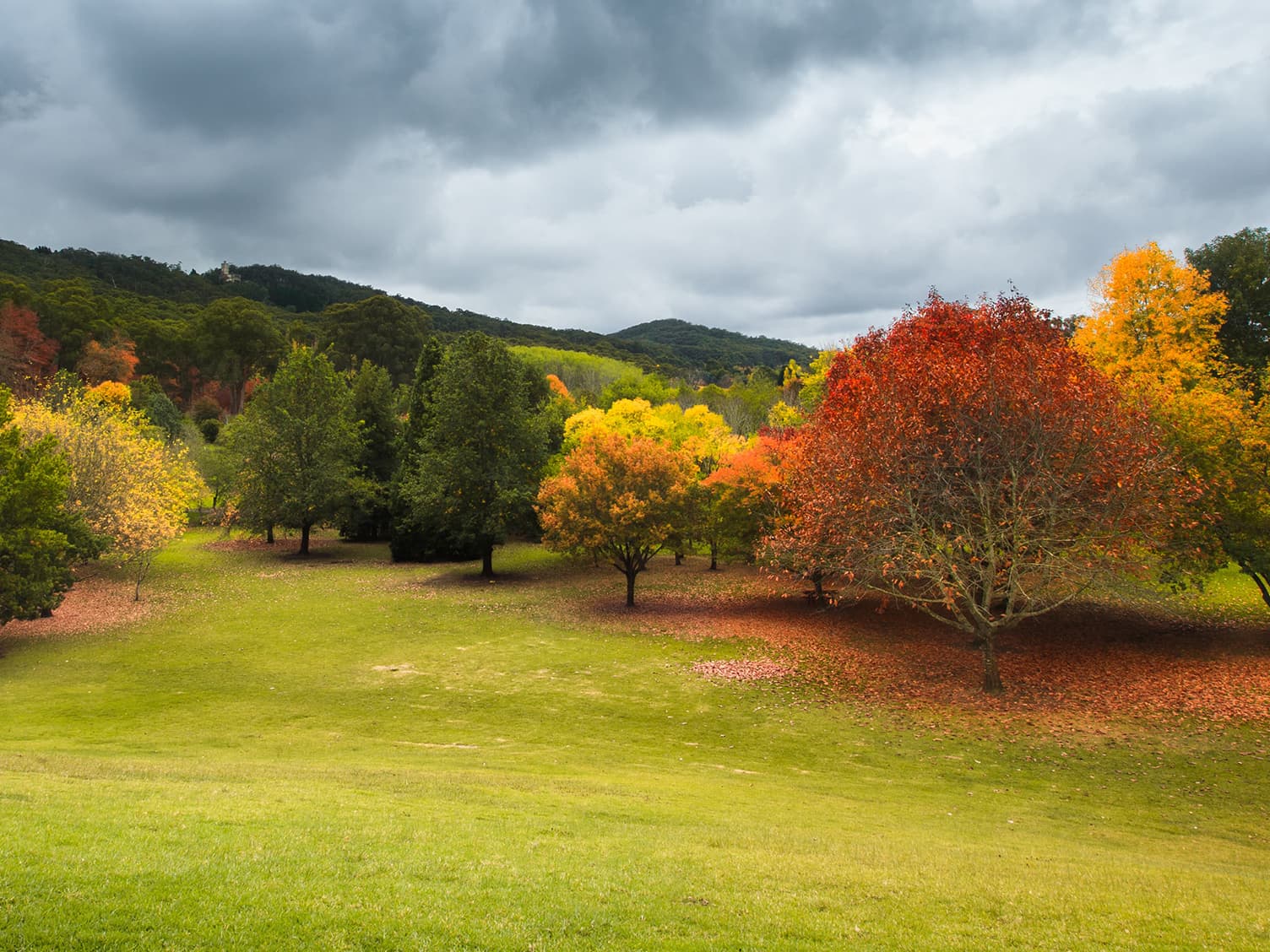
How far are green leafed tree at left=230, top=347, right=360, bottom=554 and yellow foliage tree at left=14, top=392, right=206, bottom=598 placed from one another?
28.8ft

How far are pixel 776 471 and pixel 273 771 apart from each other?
23984 mm

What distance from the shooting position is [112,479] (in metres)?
36.7

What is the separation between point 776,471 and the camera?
33406 millimetres

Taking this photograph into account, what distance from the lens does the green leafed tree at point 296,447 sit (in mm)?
50125

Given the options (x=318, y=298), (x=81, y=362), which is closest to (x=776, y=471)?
(x=81, y=362)

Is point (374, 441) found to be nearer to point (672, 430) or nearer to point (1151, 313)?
point (672, 430)

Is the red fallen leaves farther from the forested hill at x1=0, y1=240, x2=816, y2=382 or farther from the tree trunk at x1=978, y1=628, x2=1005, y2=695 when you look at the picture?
the forested hill at x1=0, y1=240, x2=816, y2=382

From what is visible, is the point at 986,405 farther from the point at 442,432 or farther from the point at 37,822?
the point at 442,432

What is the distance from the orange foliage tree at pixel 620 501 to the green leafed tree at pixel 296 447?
73.8 ft

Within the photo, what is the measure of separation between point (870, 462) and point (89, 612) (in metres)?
33.4

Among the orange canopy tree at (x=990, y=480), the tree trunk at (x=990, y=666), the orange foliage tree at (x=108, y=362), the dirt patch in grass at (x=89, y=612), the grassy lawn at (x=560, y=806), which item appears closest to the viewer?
the grassy lawn at (x=560, y=806)

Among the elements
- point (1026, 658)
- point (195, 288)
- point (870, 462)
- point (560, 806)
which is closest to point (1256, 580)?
point (1026, 658)

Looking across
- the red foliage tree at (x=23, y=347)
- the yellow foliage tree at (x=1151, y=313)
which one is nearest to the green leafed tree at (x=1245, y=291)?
the yellow foliage tree at (x=1151, y=313)

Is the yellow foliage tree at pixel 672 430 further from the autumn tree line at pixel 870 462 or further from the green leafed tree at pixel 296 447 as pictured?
the green leafed tree at pixel 296 447
